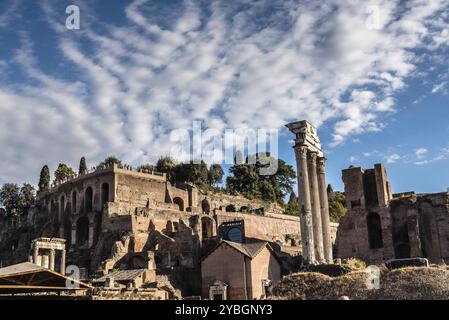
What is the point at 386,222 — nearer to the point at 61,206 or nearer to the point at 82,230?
the point at 82,230

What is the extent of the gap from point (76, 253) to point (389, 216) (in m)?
33.4

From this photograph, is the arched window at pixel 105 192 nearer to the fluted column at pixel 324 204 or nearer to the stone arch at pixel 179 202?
the stone arch at pixel 179 202

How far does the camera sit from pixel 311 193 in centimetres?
4212

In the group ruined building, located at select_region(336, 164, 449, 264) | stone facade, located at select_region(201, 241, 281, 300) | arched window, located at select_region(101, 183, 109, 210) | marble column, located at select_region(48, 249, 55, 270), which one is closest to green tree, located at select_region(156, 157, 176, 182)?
arched window, located at select_region(101, 183, 109, 210)

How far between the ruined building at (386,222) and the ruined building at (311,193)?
827cm

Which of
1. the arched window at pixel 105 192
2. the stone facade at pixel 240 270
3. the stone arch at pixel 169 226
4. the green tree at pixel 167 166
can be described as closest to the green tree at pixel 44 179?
the green tree at pixel 167 166

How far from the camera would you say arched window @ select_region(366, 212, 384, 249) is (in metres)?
50.4

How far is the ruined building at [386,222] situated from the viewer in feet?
157

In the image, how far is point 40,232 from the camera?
6731cm

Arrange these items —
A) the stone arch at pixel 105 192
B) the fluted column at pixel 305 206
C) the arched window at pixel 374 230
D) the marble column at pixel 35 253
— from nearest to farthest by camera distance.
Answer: the fluted column at pixel 305 206 → the marble column at pixel 35 253 → the arched window at pixel 374 230 → the stone arch at pixel 105 192

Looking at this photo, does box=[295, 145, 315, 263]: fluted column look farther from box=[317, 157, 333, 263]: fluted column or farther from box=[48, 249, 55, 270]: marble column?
box=[48, 249, 55, 270]: marble column

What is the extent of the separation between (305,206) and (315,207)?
8.95 feet

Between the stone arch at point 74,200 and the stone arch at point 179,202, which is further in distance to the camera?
the stone arch at point 179,202
